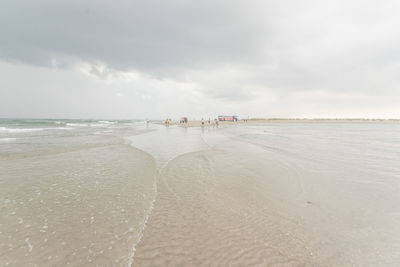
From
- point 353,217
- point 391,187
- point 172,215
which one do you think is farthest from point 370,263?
point 391,187

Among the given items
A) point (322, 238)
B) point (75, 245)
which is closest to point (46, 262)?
point (75, 245)

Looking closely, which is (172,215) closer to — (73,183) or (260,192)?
(260,192)

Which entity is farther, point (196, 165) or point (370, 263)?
point (196, 165)

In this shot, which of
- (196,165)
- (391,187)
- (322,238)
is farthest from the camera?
(196,165)

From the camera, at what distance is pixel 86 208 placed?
4.20m

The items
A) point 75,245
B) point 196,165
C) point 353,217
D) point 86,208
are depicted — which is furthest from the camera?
point 196,165

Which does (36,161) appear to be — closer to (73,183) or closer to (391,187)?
(73,183)

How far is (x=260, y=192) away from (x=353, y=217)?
7.16 ft

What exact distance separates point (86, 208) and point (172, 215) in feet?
7.68

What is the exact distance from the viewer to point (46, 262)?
2566mm

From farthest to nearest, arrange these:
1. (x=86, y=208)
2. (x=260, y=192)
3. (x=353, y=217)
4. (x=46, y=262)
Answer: (x=260, y=192), (x=86, y=208), (x=353, y=217), (x=46, y=262)

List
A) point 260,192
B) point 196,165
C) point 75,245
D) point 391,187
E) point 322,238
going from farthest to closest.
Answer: point 196,165 < point 391,187 < point 260,192 < point 322,238 < point 75,245

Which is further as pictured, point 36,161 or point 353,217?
point 36,161

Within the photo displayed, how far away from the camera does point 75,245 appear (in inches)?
115
